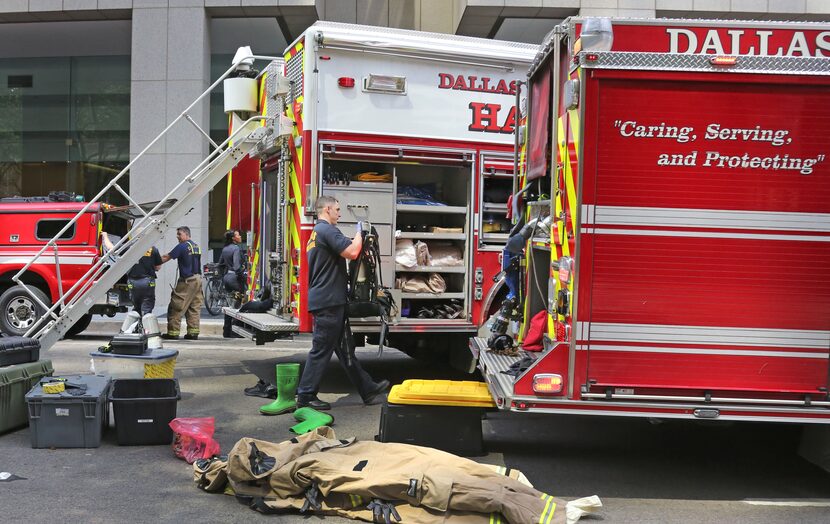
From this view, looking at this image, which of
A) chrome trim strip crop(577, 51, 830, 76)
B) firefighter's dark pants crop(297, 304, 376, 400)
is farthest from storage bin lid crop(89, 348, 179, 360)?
chrome trim strip crop(577, 51, 830, 76)

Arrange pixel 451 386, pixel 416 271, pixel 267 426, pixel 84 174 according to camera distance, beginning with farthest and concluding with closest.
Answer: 1. pixel 84 174
2. pixel 416 271
3. pixel 267 426
4. pixel 451 386

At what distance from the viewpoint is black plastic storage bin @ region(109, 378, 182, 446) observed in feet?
21.0

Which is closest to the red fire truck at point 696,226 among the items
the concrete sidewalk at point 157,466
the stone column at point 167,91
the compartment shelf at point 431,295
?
the concrete sidewalk at point 157,466

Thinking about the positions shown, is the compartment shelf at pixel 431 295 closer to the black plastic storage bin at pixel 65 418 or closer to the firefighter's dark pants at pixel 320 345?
the firefighter's dark pants at pixel 320 345

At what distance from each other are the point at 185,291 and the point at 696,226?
9730 mm

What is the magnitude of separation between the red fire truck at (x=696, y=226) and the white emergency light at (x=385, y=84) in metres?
3.52

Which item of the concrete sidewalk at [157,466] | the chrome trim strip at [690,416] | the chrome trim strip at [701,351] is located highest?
the chrome trim strip at [701,351]

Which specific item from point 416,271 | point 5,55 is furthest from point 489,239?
point 5,55

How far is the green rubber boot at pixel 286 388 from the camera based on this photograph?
25.4ft

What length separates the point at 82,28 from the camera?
19.3m

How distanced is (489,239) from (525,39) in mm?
12017

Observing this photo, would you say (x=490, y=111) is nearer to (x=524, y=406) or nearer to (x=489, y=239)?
(x=489, y=239)

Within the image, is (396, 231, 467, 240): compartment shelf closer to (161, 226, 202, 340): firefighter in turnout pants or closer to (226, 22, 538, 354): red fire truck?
(226, 22, 538, 354): red fire truck

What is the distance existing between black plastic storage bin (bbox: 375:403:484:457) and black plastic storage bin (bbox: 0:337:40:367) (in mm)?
3272
